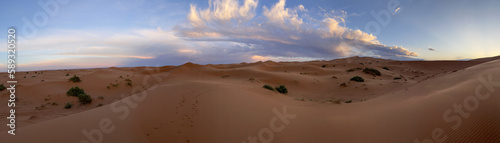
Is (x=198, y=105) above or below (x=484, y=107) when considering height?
below

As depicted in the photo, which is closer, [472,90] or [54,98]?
[472,90]

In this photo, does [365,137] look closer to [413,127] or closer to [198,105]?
[413,127]

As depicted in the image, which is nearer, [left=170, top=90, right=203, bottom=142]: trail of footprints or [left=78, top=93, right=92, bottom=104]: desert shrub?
[left=170, top=90, right=203, bottom=142]: trail of footprints

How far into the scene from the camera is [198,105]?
7.90 meters

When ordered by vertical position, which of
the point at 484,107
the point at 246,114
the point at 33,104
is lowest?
the point at 33,104

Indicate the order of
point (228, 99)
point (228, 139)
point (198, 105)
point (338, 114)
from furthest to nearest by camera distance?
point (228, 99), point (198, 105), point (338, 114), point (228, 139)

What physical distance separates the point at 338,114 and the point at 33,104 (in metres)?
15.9

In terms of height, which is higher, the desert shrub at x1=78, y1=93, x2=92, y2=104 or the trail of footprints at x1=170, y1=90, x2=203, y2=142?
the trail of footprints at x1=170, y1=90, x2=203, y2=142

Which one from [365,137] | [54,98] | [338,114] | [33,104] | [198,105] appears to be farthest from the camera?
[54,98]

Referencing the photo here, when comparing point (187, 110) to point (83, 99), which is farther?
point (83, 99)

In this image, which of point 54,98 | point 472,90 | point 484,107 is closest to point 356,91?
point 472,90

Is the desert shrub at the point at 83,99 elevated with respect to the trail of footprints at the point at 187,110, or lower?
lower

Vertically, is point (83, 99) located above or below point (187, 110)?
below

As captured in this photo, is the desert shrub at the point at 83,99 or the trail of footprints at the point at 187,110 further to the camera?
the desert shrub at the point at 83,99
